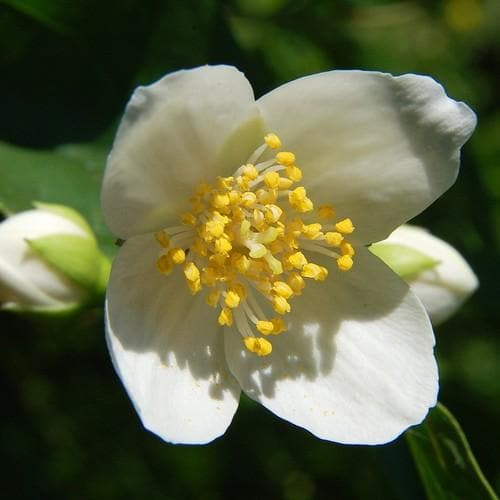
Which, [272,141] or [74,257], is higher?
[272,141]

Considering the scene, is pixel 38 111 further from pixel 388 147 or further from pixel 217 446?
pixel 217 446

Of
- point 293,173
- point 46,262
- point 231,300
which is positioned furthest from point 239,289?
point 46,262

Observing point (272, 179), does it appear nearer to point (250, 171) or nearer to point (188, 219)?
point (250, 171)

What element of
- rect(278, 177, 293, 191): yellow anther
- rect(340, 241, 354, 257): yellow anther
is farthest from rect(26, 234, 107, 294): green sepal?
rect(340, 241, 354, 257): yellow anther

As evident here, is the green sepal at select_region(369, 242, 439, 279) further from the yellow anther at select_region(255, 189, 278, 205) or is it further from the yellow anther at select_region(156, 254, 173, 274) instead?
the yellow anther at select_region(156, 254, 173, 274)

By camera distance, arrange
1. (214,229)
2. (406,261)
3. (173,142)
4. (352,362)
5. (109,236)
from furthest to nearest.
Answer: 1. (109,236)
2. (406,261)
3. (352,362)
4. (214,229)
5. (173,142)

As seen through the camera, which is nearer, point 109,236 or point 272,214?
point 272,214

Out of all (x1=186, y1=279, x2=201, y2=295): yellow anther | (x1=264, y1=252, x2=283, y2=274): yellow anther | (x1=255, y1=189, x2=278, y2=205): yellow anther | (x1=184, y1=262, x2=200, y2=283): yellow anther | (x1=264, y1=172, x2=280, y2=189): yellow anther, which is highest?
(x1=264, y1=172, x2=280, y2=189): yellow anther
